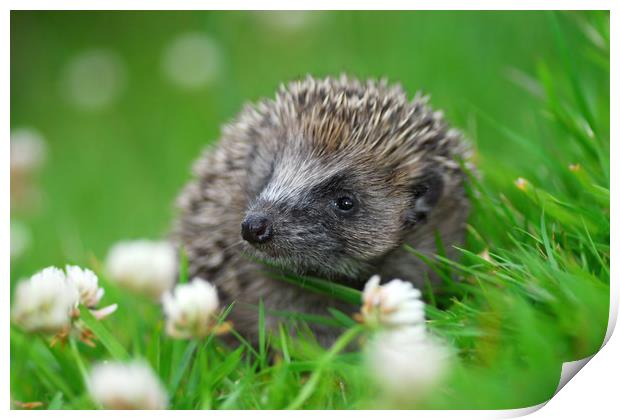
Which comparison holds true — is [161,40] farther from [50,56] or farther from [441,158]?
[441,158]

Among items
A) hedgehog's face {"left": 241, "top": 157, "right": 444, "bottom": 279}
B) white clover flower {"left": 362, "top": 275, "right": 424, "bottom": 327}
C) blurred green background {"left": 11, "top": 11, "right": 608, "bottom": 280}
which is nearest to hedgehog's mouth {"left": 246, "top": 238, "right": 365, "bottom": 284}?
hedgehog's face {"left": 241, "top": 157, "right": 444, "bottom": 279}

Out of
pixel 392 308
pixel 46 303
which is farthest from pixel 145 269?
pixel 392 308

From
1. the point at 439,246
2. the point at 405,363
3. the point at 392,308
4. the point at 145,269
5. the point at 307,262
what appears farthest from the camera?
the point at 145,269

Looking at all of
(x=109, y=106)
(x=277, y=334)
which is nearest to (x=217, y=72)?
(x=109, y=106)

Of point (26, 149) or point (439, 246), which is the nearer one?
point (439, 246)

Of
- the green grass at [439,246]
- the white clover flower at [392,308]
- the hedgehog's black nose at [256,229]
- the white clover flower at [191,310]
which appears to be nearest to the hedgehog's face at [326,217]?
the hedgehog's black nose at [256,229]

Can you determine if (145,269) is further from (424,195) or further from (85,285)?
(424,195)
